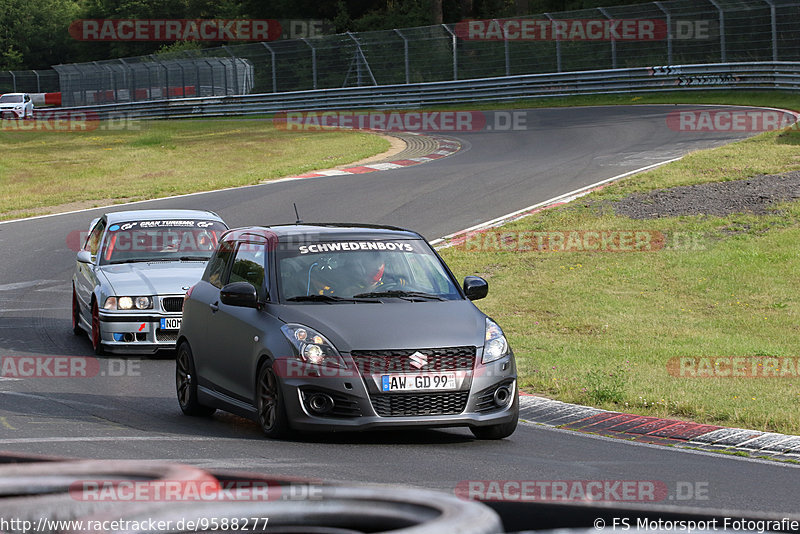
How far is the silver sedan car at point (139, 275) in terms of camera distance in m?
12.5

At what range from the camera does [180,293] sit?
1266cm

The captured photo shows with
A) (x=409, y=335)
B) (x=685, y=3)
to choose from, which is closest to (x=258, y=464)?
(x=409, y=335)

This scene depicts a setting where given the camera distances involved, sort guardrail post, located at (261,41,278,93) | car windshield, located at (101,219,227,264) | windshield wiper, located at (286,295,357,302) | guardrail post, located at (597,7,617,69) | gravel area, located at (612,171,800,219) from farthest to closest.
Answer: guardrail post, located at (261,41,278,93) → guardrail post, located at (597,7,617,69) → gravel area, located at (612,171,800,219) → car windshield, located at (101,219,227,264) → windshield wiper, located at (286,295,357,302)

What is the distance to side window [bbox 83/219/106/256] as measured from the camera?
1445cm

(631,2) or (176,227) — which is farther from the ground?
(631,2)

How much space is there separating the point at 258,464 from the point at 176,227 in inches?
285

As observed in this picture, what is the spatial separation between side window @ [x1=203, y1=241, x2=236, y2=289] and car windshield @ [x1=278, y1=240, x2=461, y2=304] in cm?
87

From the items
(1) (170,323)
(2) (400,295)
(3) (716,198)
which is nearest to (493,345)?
(2) (400,295)

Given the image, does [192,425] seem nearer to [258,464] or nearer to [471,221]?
[258,464]

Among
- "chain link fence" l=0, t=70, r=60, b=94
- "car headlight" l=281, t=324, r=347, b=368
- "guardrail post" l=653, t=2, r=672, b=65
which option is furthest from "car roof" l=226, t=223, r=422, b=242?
"chain link fence" l=0, t=70, r=60, b=94

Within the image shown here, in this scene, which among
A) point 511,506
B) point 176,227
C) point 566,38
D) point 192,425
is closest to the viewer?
point 511,506

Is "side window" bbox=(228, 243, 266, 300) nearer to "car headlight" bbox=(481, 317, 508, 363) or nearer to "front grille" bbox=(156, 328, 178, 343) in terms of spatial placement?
"car headlight" bbox=(481, 317, 508, 363)

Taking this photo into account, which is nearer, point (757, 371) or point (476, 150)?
point (757, 371)

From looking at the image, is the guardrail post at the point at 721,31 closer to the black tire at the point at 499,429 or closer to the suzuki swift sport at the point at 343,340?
the suzuki swift sport at the point at 343,340
